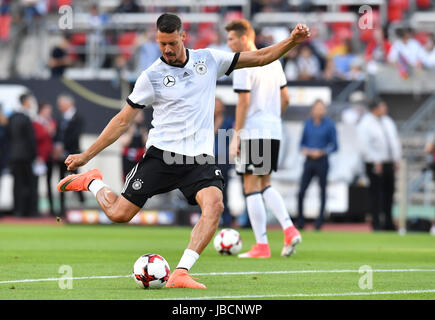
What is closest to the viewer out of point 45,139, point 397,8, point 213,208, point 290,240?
point 213,208

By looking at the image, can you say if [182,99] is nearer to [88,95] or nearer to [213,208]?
[213,208]

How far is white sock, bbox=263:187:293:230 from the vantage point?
12.1 meters

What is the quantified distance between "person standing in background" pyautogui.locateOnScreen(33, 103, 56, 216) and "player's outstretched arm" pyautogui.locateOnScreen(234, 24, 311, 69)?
14.2 meters

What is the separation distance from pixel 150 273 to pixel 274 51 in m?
2.32

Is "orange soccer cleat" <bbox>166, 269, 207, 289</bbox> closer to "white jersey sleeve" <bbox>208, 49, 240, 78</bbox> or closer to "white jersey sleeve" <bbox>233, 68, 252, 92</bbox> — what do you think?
"white jersey sleeve" <bbox>208, 49, 240, 78</bbox>

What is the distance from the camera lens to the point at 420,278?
939 centimetres

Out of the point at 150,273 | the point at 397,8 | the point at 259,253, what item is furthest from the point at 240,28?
the point at 397,8

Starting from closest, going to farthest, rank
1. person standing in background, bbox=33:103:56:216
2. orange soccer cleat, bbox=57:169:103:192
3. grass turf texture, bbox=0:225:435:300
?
1. grass turf texture, bbox=0:225:435:300
2. orange soccer cleat, bbox=57:169:103:192
3. person standing in background, bbox=33:103:56:216

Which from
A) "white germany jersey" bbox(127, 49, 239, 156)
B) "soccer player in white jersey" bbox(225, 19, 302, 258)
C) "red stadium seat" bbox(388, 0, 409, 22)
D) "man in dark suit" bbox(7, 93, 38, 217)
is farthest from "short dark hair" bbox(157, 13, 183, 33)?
"red stadium seat" bbox(388, 0, 409, 22)

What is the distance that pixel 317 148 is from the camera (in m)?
19.3

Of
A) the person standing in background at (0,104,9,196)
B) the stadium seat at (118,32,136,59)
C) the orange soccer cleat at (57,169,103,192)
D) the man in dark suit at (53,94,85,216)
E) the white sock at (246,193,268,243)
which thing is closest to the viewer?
the orange soccer cleat at (57,169,103,192)

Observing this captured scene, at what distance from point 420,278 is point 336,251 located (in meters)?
4.32
